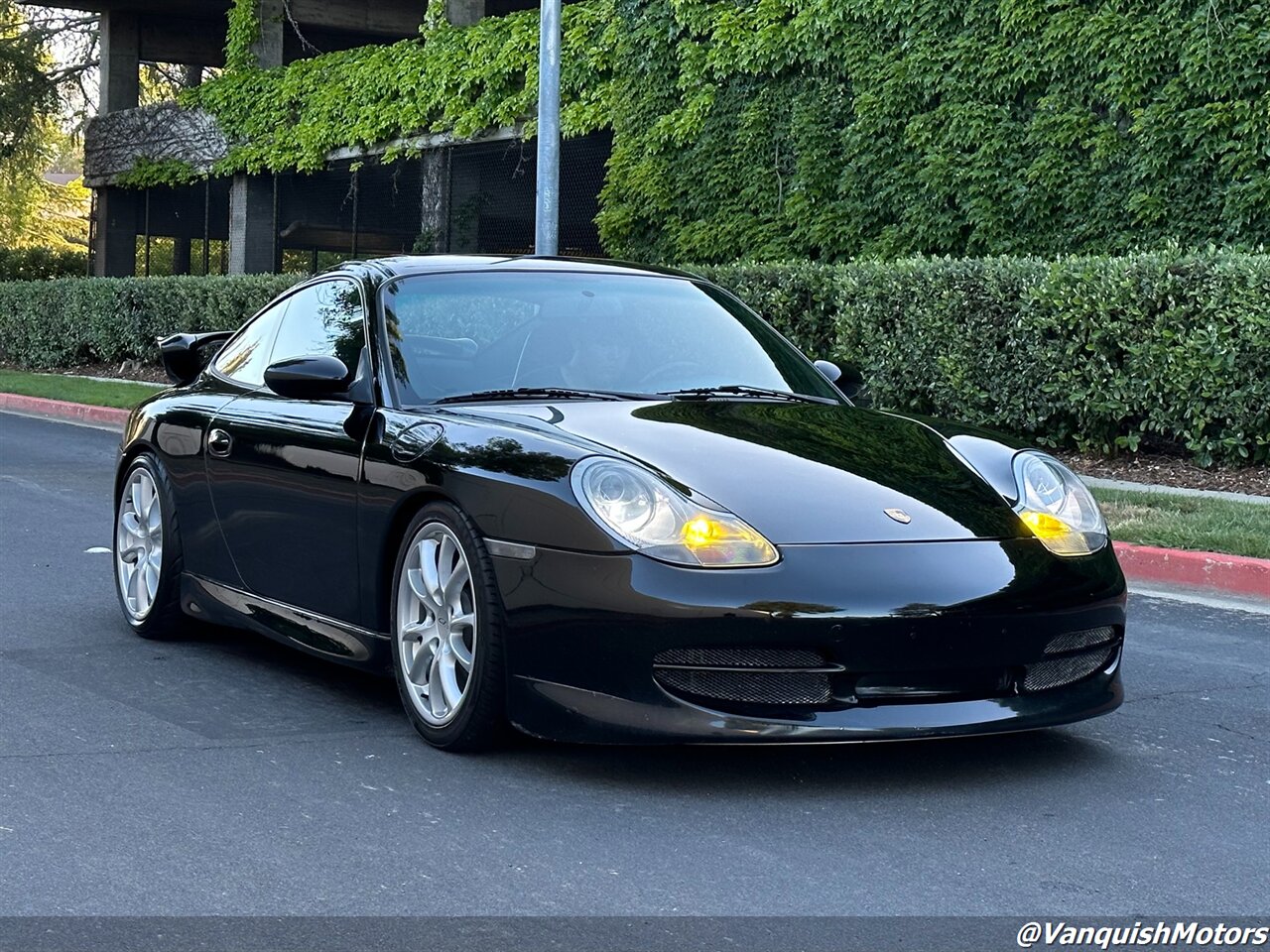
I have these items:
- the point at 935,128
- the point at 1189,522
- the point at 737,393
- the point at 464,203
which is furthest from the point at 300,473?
the point at 464,203

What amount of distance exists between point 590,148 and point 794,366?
1776cm

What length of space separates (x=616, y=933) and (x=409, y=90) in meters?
24.4

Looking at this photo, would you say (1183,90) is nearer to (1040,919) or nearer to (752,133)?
(752,133)

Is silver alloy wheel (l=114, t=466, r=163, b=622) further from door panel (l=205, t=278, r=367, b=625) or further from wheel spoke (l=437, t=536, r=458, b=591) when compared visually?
wheel spoke (l=437, t=536, r=458, b=591)

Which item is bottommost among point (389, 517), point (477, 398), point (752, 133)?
point (389, 517)

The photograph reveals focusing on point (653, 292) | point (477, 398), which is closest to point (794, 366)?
point (653, 292)

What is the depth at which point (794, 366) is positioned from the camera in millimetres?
6230

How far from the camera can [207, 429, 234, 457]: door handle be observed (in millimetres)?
6301

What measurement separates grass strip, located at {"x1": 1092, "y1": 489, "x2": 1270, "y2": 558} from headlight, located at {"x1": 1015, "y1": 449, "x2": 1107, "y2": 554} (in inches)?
157

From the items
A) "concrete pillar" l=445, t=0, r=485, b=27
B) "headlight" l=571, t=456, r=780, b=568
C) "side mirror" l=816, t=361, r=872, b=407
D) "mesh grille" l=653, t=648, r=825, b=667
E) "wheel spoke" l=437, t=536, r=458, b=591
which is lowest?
"mesh grille" l=653, t=648, r=825, b=667

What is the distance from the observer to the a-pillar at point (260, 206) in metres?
31.5

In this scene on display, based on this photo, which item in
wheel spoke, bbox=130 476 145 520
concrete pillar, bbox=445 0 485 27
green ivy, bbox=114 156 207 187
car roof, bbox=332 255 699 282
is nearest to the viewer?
car roof, bbox=332 255 699 282

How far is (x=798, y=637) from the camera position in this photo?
4.49 meters

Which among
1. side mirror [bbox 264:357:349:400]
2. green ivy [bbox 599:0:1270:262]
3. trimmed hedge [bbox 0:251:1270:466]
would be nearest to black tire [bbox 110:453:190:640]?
side mirror [bbox 264:357:349:400]
